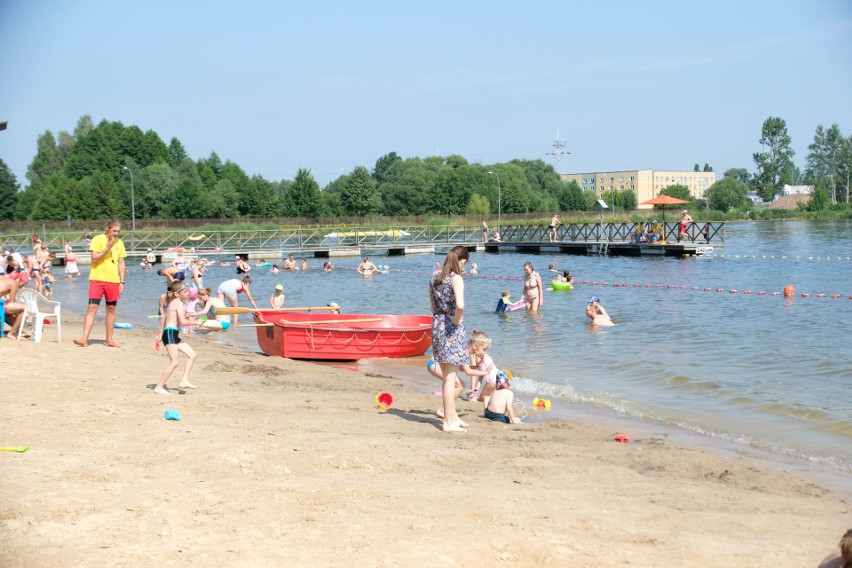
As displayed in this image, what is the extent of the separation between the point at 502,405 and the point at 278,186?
115 meters

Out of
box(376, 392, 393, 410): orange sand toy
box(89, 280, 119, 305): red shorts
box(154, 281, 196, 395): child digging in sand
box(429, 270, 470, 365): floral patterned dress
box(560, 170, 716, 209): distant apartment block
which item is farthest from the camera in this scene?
box(560, 170, 716, 209): distant apartment block

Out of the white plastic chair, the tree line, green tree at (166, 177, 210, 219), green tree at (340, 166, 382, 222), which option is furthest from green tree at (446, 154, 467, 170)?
the white plastic chair

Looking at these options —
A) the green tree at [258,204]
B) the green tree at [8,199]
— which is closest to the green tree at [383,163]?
the green tree at [258,204]

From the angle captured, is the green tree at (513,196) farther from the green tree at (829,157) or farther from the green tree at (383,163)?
the green tree at (829,157)

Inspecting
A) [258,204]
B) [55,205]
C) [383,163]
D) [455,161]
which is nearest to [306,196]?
[258,204]

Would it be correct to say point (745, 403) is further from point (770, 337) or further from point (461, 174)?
point (461, 174)

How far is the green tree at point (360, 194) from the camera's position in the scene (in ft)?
280

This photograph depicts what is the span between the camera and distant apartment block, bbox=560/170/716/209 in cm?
16575

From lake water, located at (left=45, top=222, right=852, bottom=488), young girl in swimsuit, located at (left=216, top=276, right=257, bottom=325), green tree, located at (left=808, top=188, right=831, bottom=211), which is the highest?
green tree, located at (left=808, top=188, right=831, bottom=211)

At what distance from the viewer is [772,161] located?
12638 cm

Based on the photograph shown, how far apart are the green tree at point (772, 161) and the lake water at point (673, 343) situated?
318 feet

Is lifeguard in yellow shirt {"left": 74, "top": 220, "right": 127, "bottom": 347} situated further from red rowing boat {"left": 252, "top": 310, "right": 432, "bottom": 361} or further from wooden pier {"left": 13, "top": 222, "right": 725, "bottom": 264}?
wooden pier {"left": 13, "top": 222, "right": 725, "bottom": 264}

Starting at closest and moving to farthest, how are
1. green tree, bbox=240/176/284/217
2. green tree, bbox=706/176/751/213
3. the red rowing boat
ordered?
the red rowing boat
green tree, bbox=240/176/284/217
green tree, bbox=706/176/751/213

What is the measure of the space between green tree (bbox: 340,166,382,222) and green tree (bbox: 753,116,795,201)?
68939 millimetres
